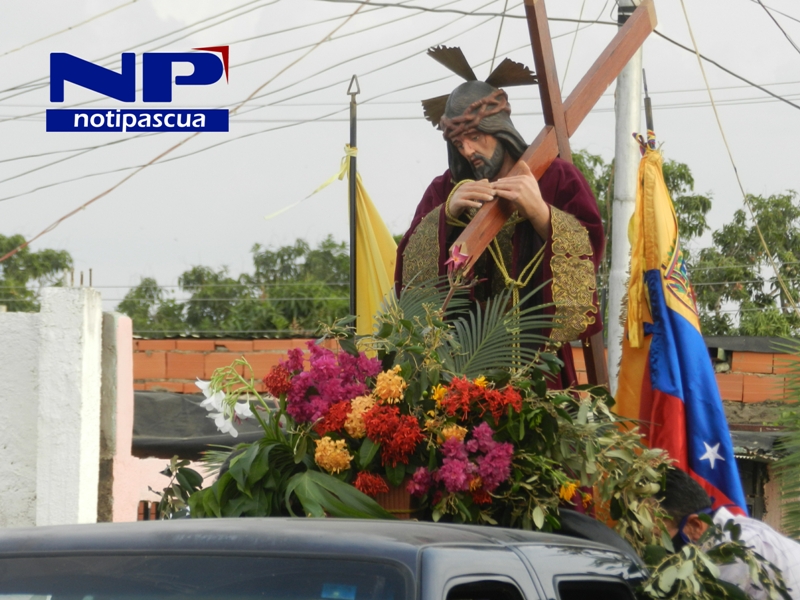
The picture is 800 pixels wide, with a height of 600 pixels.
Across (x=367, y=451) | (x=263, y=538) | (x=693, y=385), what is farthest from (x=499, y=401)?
(x=693, y=385)

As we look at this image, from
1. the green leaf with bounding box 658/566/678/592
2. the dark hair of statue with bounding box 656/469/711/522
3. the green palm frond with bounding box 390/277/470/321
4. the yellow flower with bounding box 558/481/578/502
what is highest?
the green palm frond with bounding box 390/277/470/321

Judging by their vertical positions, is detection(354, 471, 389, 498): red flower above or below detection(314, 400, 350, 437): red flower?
below

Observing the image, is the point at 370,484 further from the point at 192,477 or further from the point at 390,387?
the point at 192,477

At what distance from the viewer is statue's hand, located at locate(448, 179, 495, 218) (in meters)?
3.45

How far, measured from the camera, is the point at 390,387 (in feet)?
8.42

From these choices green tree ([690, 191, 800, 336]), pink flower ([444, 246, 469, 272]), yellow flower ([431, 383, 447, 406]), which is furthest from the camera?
green tree ([690, 191, 800, 336])

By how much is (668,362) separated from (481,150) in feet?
3.14

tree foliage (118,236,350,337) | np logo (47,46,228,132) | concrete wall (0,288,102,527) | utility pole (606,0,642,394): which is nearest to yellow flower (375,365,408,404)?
concrete wall (0,288,102,527)

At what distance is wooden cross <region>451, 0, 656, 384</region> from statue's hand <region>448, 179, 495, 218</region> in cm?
3

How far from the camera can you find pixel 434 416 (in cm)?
255

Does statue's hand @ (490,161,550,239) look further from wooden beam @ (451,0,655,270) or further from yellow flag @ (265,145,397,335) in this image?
yellow flag @ (265,145,397,335)

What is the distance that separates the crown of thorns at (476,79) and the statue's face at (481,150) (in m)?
0.03

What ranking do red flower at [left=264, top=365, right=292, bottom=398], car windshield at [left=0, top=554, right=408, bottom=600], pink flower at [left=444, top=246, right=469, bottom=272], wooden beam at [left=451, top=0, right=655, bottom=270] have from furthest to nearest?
wooden beam at [left=451, top=0, right=655, bottom=270], pink flower at [left=444, top=246, right=469, bottom=272], red flower at [left=264, top=365, right=292, bottom=398], car windshield at [left=0, top=554, right=408, bottom=600]

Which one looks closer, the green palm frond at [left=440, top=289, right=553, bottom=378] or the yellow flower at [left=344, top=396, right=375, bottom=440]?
the yellow flower at [left=344, top=396, right=375, bottom=440]
